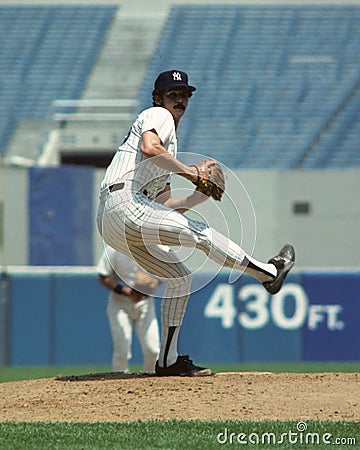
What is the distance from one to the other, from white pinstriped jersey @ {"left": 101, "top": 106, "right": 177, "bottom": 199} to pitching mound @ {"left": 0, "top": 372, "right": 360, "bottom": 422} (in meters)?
1.17

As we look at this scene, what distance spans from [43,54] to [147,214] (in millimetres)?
16585

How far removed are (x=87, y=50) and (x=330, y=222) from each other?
7.91m

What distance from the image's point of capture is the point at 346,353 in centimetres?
1347

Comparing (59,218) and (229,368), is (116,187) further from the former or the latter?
(59,218)

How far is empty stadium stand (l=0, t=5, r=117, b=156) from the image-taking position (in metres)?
20.6

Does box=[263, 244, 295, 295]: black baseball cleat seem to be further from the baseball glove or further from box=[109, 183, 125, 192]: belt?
box=[109, 183, 125, 192]: belt

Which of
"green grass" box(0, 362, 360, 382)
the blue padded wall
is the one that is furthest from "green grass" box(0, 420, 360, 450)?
the blue padded wall

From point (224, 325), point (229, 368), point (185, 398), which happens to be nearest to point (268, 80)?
point (224, 325)

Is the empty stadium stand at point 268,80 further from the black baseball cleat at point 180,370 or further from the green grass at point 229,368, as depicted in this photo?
the black baseball cleat at point 180,370

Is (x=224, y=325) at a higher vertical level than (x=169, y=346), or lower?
lower

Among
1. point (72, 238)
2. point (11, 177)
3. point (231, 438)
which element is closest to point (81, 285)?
point (72, 238)

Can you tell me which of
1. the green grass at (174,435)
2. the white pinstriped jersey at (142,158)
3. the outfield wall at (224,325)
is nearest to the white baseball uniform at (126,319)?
the white pinstriped jersey at (142,158)

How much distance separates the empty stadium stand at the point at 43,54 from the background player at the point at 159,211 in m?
13.4

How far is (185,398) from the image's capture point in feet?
19.0
